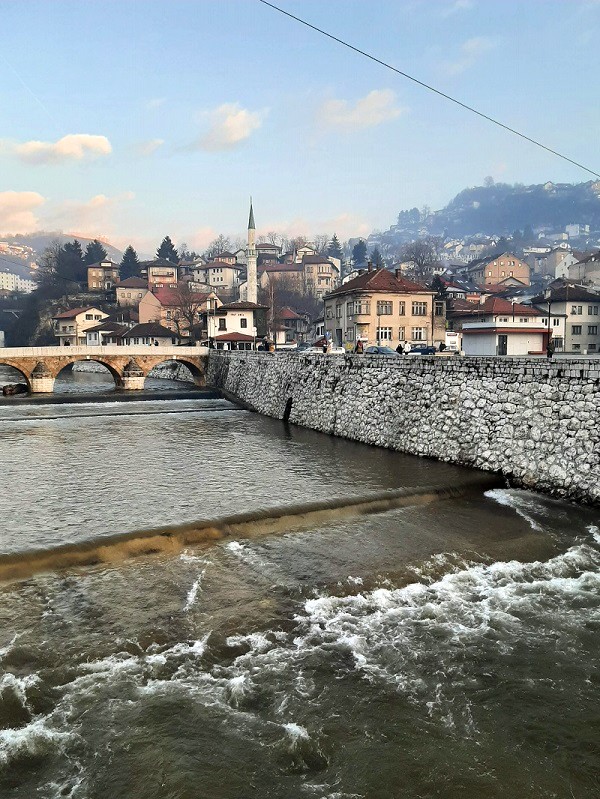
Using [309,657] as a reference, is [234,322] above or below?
above

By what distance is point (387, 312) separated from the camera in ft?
204

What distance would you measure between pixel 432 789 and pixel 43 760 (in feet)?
15.9

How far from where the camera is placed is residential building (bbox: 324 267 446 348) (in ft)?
201

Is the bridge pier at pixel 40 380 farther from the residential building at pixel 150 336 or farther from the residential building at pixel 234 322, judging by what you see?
the residential building at pixel 150 336

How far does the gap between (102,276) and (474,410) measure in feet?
392

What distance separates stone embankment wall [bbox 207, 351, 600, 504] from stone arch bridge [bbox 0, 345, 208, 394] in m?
25.0

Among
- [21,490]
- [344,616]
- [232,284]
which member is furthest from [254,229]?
[344,616]

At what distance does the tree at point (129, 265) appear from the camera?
13875 centimetres

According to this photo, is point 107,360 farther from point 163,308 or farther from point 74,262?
point 74,262

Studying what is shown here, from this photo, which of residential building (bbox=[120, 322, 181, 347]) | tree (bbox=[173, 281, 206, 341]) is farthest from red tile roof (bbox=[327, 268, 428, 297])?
tree (bbox=[173, 281, 206, 341])

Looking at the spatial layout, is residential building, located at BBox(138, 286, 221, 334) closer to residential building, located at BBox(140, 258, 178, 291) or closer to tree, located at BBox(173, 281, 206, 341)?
tree, located at BBox(173, 281, 206, 341)

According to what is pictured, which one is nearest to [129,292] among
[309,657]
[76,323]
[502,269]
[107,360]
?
[76,323]

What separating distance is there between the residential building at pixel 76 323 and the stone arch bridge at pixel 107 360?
45924 millimetres

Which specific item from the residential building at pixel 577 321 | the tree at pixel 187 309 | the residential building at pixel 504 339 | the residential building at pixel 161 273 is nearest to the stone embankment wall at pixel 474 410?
the residential building at pixel 504 339
